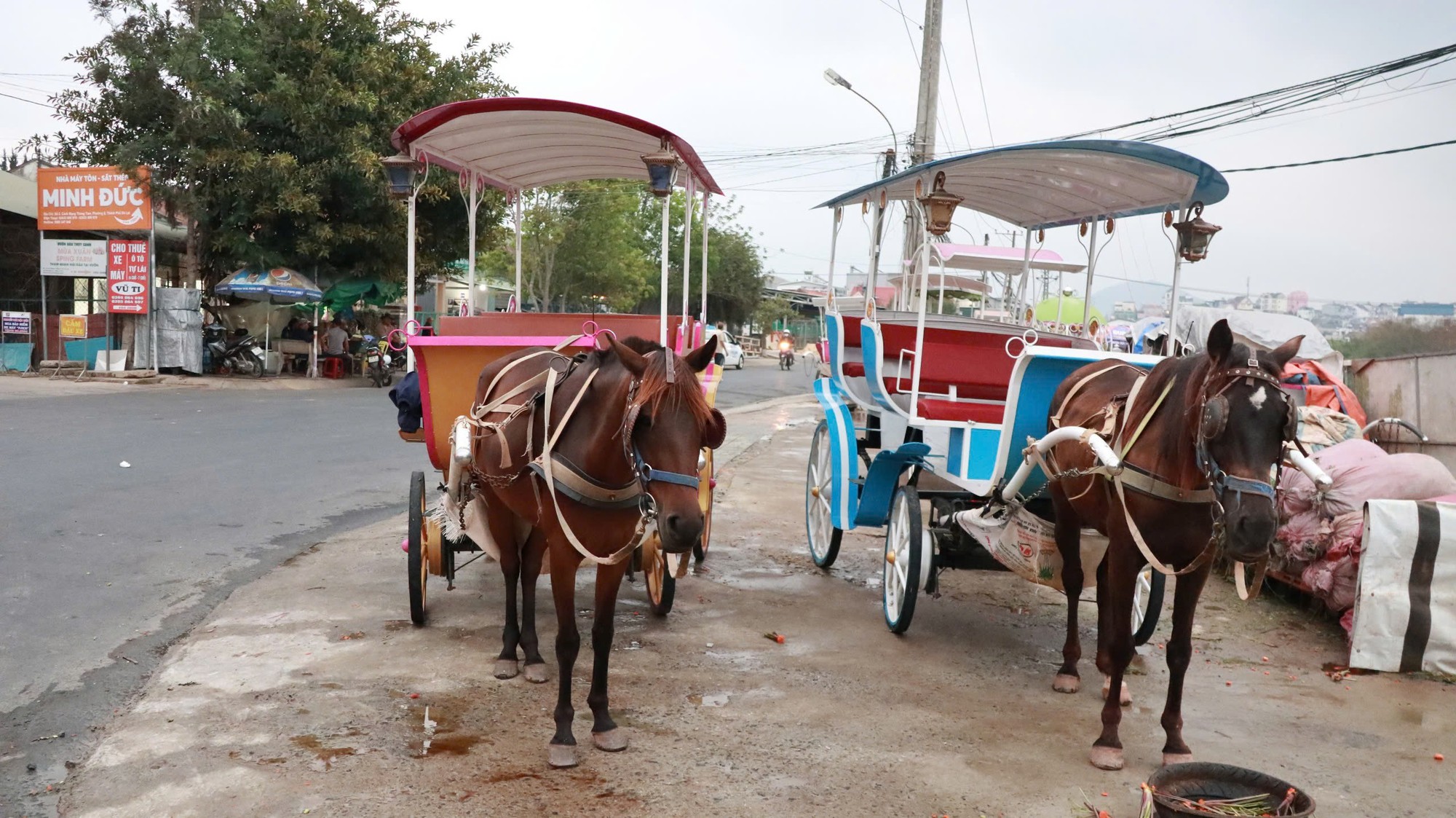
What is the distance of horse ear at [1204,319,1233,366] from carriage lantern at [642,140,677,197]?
2.78m

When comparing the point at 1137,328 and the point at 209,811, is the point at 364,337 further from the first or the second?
the point at 209,811

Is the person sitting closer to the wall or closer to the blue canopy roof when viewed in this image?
the blue canopy roof

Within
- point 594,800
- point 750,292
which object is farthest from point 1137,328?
point 750,292

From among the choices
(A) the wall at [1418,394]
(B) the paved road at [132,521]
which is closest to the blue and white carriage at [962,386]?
(A) the wall at [1418,394]

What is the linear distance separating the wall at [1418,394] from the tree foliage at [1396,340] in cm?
102

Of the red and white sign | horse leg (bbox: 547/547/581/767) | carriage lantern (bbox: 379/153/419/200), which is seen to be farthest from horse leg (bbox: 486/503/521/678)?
the red and white sign

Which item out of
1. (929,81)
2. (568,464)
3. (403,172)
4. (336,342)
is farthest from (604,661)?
(336,342)

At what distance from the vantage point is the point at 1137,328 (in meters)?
17.5

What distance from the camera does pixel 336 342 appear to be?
2327cm

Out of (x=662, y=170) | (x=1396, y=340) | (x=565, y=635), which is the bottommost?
(x=565, y=635)

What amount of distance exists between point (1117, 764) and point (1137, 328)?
1476 centimetres

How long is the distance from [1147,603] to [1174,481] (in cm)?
173

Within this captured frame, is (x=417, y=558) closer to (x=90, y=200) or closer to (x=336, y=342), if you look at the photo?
(x=90, y=200)

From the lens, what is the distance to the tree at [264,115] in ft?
64.5
